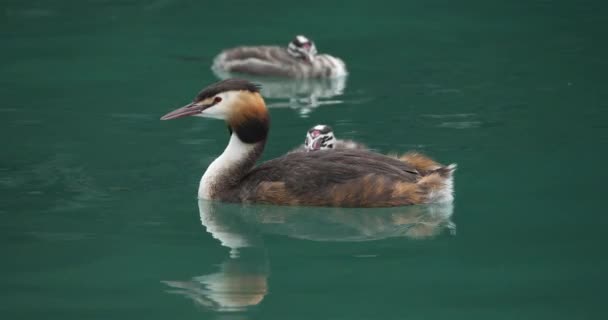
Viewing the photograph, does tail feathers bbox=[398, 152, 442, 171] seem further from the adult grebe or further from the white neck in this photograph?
the white neck

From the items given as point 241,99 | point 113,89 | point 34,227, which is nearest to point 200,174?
point 241,99

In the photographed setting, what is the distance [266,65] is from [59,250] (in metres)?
7.58

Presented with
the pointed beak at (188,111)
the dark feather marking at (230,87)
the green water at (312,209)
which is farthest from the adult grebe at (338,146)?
the pointed beak at (188,111)

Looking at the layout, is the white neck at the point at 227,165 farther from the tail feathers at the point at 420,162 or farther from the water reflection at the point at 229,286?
the water reflection at the point at 229,286

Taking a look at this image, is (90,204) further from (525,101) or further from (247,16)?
(247,16)

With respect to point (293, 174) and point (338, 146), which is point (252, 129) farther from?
point (338, 146)

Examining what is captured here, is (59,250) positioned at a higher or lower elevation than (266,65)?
lower

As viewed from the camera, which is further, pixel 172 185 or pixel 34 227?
pixel 172 185

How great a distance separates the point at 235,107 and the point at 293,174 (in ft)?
2.27

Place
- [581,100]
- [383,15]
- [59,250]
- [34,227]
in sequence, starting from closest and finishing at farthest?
[59,250], [34,227], [581,100], [383,15]

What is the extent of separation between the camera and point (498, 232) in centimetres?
837

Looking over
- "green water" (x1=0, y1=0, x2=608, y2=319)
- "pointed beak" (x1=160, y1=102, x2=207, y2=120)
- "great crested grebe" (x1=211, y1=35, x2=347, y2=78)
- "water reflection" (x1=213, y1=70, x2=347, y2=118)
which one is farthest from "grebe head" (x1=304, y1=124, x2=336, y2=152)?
"great crested grebe" (x1=211, y1=35, x2=347, y2=78)

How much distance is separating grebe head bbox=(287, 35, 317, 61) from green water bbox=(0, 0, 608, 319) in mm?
746

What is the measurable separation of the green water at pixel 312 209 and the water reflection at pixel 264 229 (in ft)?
0.07
